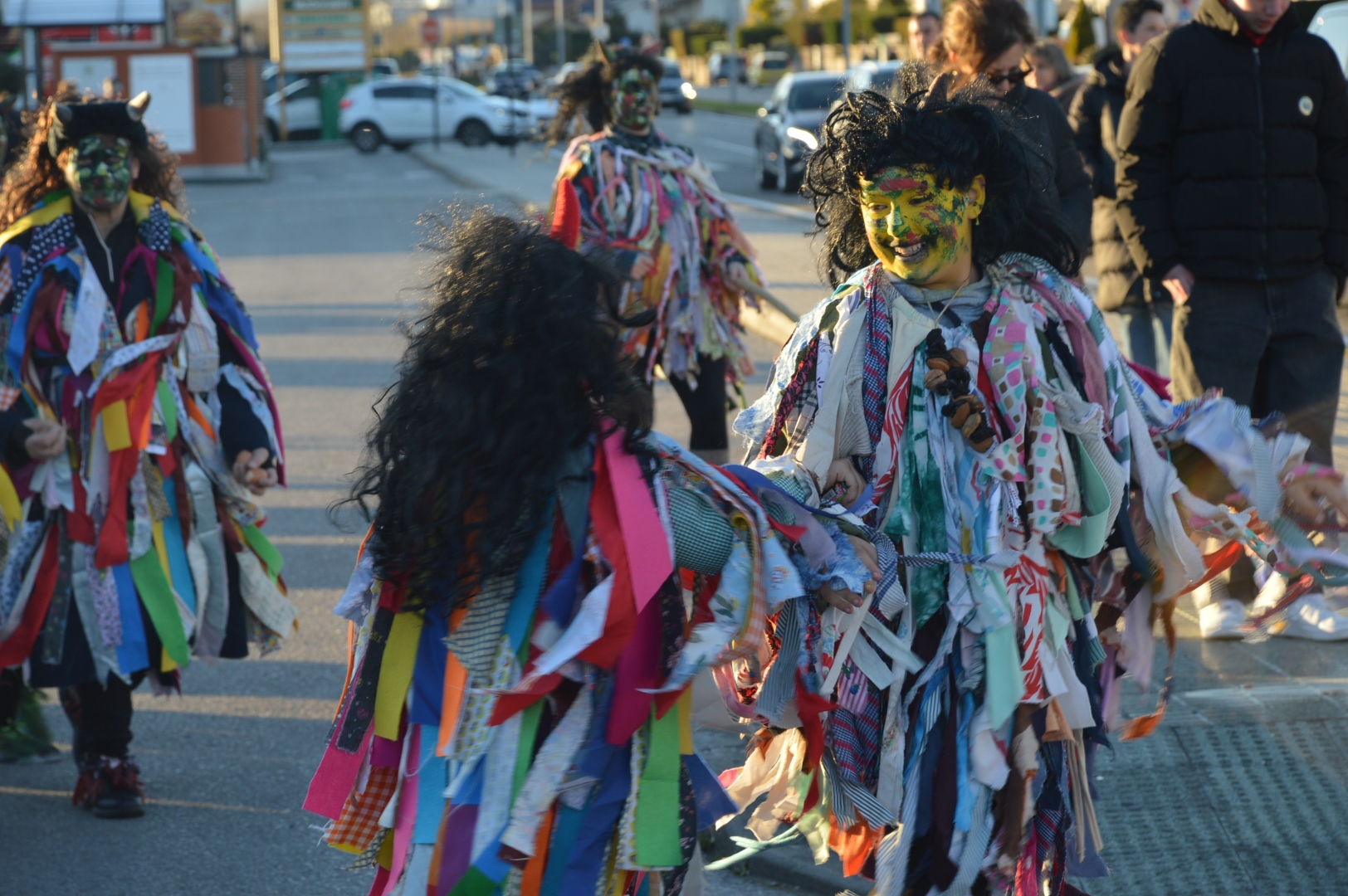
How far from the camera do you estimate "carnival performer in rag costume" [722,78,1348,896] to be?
9.25ft

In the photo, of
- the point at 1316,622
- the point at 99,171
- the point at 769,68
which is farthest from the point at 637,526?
the point at 769,68

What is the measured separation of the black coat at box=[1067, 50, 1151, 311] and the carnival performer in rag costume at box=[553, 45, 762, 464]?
4.58 feet

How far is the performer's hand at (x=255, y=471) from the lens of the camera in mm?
3951

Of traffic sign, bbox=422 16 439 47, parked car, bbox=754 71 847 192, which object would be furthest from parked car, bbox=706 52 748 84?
parked car, bbox=754 71 847 192

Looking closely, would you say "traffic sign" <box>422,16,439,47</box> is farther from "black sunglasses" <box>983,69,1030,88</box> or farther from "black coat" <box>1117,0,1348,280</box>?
"black coat" <box>1117,0,1348,280</box>

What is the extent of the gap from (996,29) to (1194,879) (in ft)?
9.13

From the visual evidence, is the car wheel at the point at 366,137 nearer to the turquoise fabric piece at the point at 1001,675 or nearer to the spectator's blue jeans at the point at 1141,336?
the spectator's blue jeans at the point at 1141,336

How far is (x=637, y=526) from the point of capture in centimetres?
234

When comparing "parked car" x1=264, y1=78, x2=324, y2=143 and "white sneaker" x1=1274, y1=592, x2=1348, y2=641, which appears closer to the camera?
"white sneaker" x1=1274, y1=592, x2=1348, y2=641

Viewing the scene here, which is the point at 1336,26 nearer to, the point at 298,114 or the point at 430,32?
the point at 430,32

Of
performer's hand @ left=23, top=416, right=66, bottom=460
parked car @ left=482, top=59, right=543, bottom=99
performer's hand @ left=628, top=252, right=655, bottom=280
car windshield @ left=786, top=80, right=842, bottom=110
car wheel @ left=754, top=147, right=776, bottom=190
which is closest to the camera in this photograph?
performer's hand @ left=23, top=416, right=66, bottom=460

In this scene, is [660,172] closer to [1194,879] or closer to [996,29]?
[996,29]

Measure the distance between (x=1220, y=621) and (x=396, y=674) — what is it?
325 centimetres

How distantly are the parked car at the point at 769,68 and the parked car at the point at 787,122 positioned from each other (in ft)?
129
